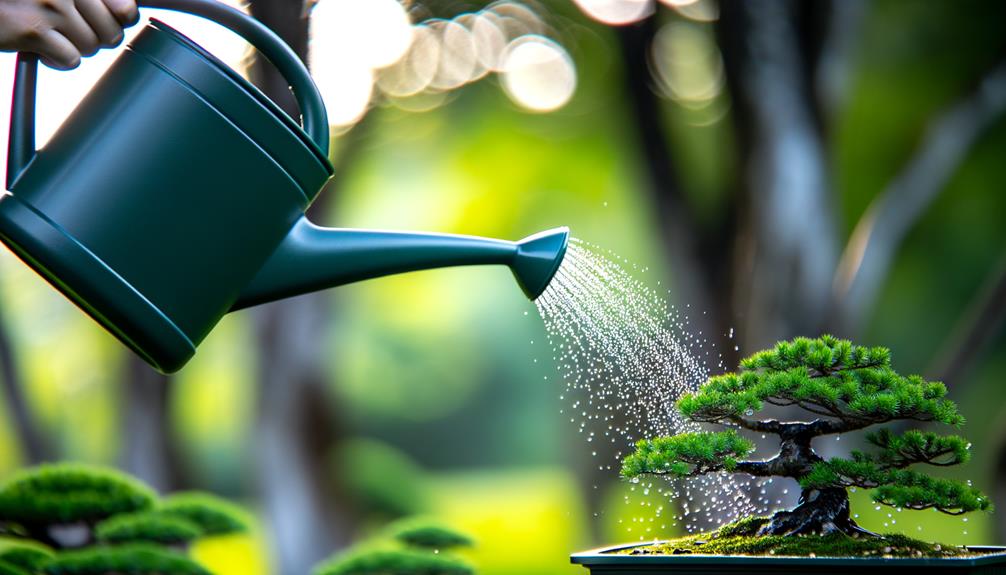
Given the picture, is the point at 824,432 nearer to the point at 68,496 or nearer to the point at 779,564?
the point at 779,564

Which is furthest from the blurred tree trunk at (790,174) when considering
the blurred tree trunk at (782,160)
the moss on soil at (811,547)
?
the moss on soil at (811,547)

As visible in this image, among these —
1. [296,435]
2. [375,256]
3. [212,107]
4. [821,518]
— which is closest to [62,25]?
[212,107]

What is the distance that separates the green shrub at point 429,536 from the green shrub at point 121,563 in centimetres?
40

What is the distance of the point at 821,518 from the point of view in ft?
4.00

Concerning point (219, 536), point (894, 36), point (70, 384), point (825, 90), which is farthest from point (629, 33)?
point (70, 384)

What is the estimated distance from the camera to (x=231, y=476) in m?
13.0

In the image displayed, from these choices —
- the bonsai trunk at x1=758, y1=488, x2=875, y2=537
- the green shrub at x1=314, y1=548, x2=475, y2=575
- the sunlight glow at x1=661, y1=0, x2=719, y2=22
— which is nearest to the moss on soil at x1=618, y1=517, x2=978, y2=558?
the bonsai trunk at x1=758, y1=488, x2=875, y2=537

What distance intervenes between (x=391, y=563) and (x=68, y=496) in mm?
506

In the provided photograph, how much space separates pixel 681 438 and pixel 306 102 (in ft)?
1.75

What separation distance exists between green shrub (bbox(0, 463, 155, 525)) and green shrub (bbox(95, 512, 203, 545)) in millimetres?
27

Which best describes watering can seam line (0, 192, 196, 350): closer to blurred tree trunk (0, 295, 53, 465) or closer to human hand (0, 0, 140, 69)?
human hand (0, 0, 140, 69)

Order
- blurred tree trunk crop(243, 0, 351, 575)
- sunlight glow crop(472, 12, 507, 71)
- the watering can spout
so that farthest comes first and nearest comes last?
sunlight glow crop(472, 12, 507, 71), blurred tree trunk crop(243, 0, 351, 575), the watering can spout

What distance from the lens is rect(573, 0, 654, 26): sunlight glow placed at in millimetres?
4375

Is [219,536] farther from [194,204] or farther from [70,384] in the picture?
[70,384]
